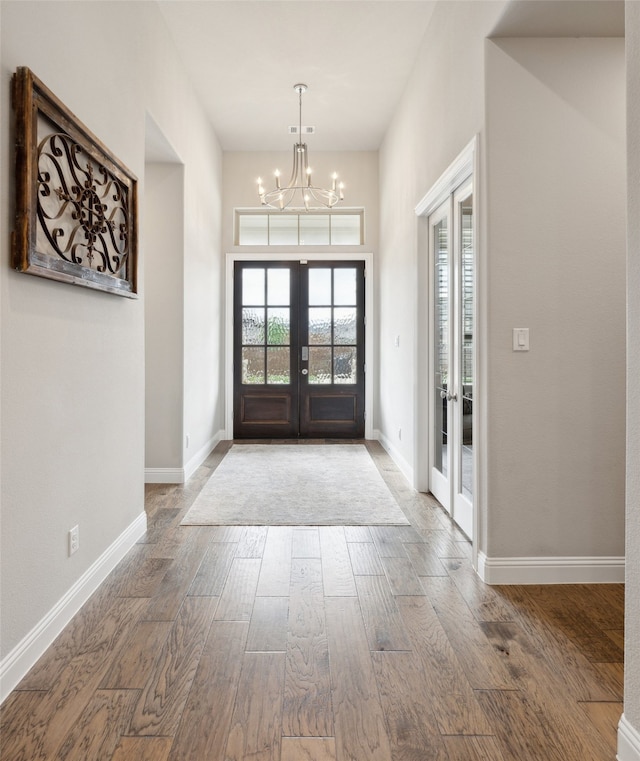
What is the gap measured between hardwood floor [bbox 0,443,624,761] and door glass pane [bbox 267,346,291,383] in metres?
3.70

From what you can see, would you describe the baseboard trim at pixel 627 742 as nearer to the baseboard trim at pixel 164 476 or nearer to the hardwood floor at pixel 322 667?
the hardwood floor at pixel 322 667

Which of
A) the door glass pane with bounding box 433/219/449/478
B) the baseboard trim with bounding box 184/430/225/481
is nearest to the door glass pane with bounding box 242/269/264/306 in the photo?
the baseboard trim with bounding box 184/430/225/481

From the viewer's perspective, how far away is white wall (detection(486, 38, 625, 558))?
247 centimetres

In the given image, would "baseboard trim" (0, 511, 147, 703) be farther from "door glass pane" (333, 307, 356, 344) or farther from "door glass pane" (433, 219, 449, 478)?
"door glass pane" (333, 307, 356, 344)

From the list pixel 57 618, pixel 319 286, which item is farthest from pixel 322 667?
pixel 319 286

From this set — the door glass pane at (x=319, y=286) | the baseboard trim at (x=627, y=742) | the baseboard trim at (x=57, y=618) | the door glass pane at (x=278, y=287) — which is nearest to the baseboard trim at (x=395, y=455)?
the door glass pane at (x=319, y=286)

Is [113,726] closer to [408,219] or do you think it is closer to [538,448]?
[538,448]

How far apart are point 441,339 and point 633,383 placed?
237 centimetres

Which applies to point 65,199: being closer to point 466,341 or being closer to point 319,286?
point 466,341

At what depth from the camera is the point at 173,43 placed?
3.98 m

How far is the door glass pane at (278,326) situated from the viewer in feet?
21.1

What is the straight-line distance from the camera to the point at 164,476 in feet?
14.4

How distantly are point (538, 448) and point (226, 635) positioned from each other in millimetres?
1593

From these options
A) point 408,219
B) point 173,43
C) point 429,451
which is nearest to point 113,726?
point 429,451
